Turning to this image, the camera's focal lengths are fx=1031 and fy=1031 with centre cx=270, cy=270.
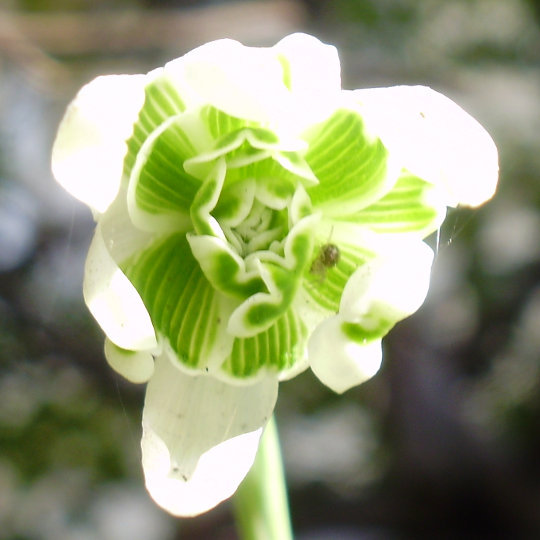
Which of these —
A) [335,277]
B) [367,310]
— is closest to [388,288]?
[367,310]

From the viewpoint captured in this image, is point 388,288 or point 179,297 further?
point 179,297

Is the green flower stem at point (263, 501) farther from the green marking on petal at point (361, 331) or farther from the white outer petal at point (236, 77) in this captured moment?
the white outer petal at point (236, 77)

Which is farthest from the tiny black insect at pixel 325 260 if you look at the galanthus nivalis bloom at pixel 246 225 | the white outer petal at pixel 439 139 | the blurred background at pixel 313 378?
the blurred background at pixel 313 378

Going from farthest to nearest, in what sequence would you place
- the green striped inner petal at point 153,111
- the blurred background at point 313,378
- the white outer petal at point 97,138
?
the blurred background at point 313,378
the green striped inner petal at point 153,111
the white outer petal at point 97,138

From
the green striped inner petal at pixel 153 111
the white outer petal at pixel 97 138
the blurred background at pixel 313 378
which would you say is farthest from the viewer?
the blurred background at pixel 313 378

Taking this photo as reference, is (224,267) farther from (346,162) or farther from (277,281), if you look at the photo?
(346,162)

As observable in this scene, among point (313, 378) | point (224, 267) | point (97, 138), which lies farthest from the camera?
point (313, 378)
